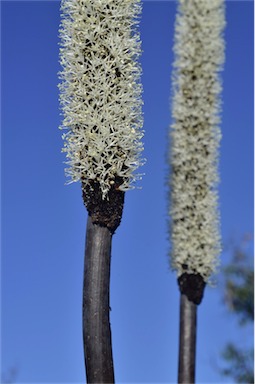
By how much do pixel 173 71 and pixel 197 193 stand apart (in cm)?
172

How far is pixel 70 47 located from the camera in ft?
20.8

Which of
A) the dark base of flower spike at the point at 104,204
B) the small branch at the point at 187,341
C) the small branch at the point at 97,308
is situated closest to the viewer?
the small branch at the point at 97,308

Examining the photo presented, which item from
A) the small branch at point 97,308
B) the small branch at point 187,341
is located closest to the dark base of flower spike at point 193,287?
the small branch at point 187,341

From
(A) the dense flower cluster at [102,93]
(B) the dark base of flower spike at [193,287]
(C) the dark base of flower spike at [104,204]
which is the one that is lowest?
(B) the dark base of flower spike at [193,287]

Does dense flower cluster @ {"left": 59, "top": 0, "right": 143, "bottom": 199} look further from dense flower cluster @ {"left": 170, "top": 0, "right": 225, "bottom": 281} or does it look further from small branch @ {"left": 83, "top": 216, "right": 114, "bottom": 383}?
dense flower cluster @ {"left": 170, "top": 0, "right": 225, "bottom": 281}

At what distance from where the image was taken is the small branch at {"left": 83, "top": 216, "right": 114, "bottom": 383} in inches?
239

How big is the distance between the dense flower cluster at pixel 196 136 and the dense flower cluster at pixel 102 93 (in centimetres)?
427

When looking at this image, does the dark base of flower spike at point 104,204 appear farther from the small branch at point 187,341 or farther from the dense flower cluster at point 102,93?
the small branch at point 187,341

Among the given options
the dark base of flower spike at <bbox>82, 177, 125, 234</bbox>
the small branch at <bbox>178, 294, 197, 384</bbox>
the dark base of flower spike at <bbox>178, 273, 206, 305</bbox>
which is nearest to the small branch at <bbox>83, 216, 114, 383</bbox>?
the dark base of flower spike at <bbox>82, 177, 125, 234</bbox>

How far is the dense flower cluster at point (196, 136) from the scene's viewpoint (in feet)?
34.1

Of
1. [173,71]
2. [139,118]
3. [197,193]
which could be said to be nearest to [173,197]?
[197,193]

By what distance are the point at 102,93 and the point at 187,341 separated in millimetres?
4856

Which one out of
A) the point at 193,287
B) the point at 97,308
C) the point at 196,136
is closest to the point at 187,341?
the point at 193,287

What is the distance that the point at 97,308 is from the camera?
6078mm
